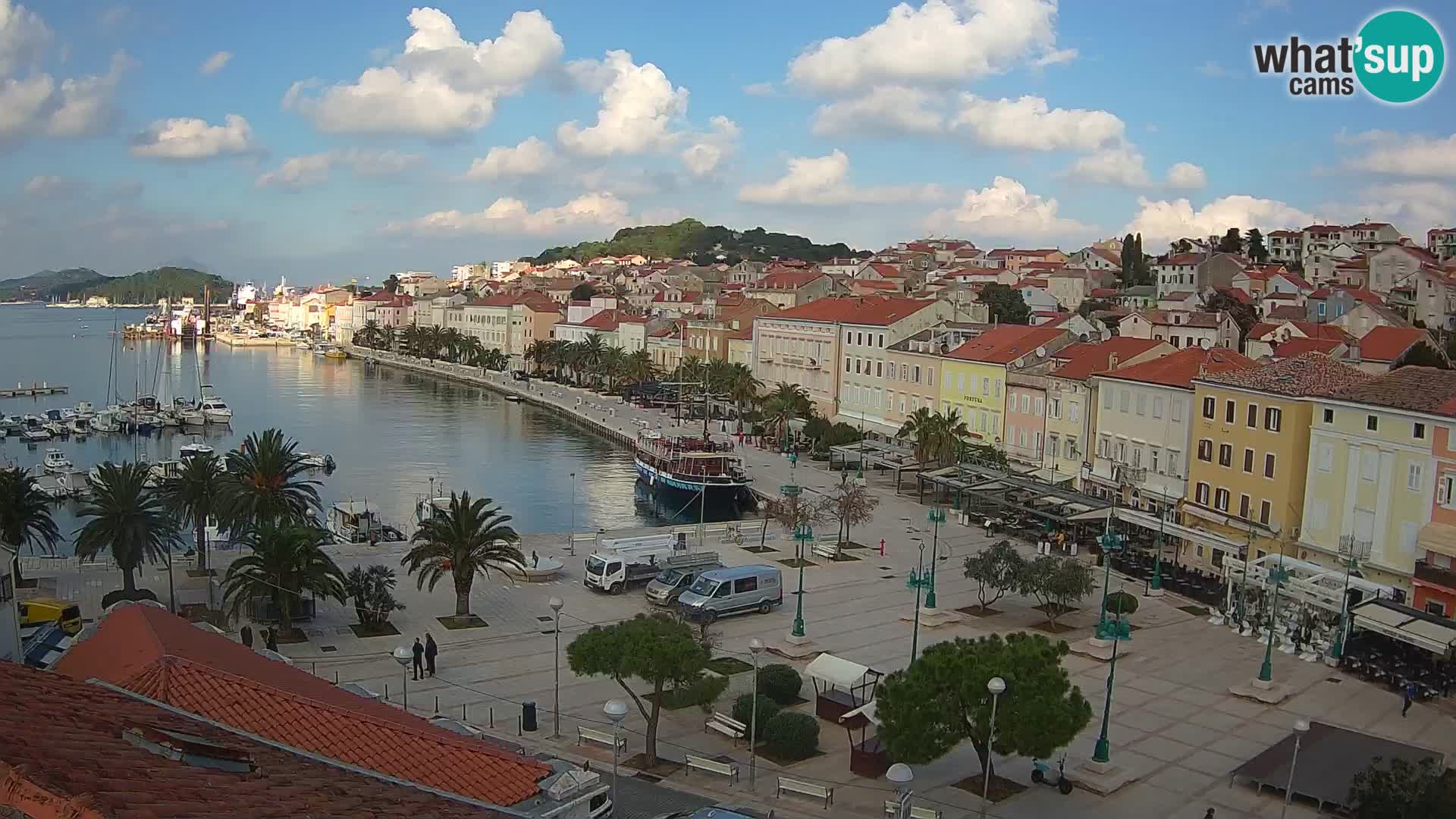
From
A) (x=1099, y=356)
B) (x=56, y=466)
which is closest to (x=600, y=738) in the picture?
(x=1099, y=356)

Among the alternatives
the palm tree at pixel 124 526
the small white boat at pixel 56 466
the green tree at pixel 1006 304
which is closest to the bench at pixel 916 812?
the palm tree at pixel 124 526

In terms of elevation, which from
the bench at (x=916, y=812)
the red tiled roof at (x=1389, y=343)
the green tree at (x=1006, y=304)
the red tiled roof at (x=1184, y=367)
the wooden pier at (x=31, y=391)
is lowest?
the wooden pier at (x=31, y=391)

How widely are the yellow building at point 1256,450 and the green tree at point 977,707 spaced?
54.9 ft

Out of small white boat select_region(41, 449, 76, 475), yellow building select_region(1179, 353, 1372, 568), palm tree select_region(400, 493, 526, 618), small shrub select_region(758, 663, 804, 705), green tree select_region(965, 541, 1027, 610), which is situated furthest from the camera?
small white boat select_region(41, 449, 76, 475)

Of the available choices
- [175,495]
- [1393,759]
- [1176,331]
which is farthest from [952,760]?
[1176,331]

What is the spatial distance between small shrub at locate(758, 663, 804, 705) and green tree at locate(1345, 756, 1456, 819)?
28.8ft

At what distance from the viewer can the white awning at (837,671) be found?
19.4m

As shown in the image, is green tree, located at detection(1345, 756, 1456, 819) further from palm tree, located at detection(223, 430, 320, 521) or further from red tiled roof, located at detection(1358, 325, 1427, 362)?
red tiled roof, located at detection(1358, 325, 1427, 362)

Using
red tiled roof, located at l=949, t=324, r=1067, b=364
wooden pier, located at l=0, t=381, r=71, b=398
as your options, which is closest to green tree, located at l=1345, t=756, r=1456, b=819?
red tiled roof, located at l=949, t=324, r=1067, b=364

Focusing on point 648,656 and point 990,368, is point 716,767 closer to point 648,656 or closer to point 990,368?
point 648,656

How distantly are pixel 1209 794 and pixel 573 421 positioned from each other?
63348 millimetres

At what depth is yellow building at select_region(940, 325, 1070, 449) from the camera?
48406 millimetres

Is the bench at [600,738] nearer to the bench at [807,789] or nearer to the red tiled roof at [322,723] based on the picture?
the bench at [807,789]

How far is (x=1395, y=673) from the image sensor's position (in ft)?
76.5
